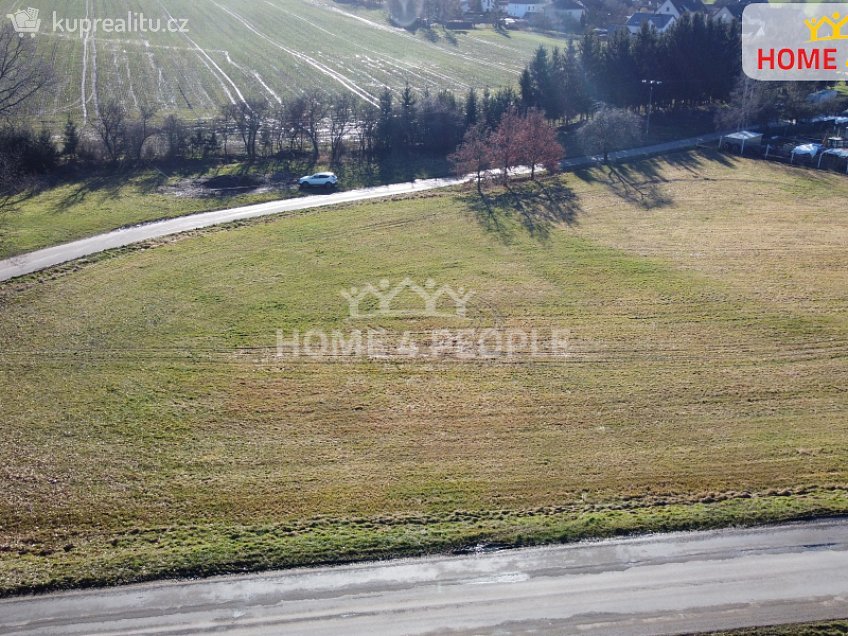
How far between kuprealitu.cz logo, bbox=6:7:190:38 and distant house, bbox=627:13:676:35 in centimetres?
4582

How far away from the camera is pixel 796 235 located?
31.0m

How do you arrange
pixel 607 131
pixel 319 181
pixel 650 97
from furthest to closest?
pixel 650 97 → pixel 607 131 → pixel 319 181

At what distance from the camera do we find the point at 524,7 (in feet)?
298

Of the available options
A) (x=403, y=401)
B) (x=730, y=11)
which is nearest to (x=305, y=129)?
(x=403, y=401)

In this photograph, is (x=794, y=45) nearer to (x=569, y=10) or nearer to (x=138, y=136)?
(x=569, y=10)

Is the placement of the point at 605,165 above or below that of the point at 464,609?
above

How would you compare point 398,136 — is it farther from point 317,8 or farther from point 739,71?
point 317,8

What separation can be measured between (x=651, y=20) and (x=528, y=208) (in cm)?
5138

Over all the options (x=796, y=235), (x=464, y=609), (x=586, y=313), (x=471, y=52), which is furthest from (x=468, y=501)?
(x=471, y=52)

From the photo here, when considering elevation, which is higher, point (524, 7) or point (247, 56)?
point (524, 7)

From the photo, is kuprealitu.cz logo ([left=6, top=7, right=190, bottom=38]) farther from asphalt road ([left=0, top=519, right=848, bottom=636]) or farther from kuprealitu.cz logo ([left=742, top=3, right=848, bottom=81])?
asphalt road ([left=0, top=519, right=848, bottom=636])

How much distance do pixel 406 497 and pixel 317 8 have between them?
84459 millimetres

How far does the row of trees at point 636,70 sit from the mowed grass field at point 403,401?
19.1m

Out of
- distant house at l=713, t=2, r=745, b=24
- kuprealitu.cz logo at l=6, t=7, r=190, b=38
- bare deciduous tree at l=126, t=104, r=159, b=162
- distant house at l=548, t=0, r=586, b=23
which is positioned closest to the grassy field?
bare deciduous tree at l=126, t=104, r=159, b=162
